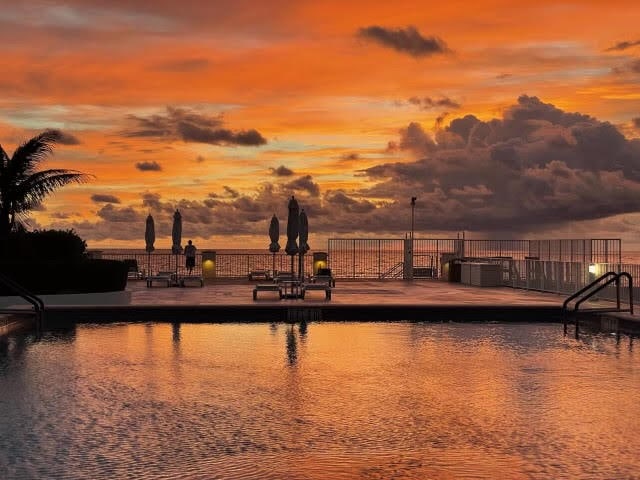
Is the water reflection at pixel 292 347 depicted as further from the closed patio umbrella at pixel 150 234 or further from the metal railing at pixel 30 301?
the closed patio umbrella at pixel 150 234

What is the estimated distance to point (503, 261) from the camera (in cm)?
3247

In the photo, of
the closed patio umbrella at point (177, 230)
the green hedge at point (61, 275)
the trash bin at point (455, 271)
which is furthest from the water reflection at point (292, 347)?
the trash bin at point (455, 271)

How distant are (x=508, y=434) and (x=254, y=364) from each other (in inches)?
205

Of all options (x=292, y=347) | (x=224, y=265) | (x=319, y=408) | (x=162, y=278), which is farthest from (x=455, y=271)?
(x=224, y=265)

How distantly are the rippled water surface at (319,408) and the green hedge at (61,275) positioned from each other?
6823 millimetres

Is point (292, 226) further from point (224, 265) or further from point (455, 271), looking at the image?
point (224, 265)

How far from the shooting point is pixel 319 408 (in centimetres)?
879

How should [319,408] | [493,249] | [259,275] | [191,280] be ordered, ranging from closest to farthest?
1. [319,408]
2. [191,280]
3. [259,275]
4. [493,249]

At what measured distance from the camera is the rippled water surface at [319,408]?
258 inches

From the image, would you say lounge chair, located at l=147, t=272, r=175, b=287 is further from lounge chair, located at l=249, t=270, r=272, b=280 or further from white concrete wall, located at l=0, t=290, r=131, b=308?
white concrete wall, located at l=0, t=290, r=131, b=308

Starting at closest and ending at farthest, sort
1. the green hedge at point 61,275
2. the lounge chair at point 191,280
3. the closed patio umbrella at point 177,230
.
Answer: the green hedge at point 61,275, the lounge chair at point 191,280, the closed patio umbrella at point 177,230

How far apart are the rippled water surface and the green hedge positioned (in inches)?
269

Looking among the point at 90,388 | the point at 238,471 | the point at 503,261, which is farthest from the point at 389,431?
the point at 503,261

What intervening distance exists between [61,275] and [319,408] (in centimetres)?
1469
